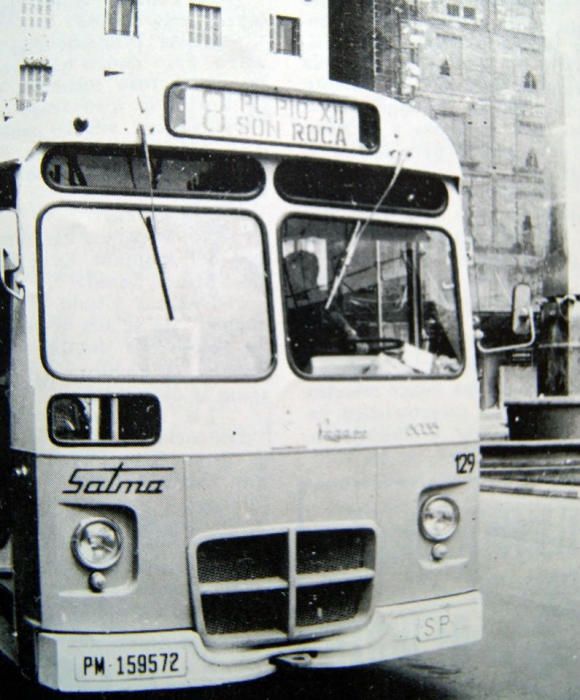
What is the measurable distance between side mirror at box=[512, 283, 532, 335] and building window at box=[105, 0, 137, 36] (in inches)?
481

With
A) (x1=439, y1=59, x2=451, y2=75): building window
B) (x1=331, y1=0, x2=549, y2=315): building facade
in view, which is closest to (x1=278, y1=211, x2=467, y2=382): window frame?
(x1=331, y1=0, x2=549, y2=315): building facade

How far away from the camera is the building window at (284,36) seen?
2431 cm

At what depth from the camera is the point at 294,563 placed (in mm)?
4266

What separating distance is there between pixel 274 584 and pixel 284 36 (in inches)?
884

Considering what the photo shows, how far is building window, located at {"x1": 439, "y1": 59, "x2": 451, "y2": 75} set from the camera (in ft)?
118

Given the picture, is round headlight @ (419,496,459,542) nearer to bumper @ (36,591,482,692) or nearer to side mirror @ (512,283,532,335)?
bumper @ (36,591,482,692)

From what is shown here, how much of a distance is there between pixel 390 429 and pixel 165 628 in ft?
4.46

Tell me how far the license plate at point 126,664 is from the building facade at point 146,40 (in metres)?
2.37

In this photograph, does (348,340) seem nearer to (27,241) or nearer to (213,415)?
(213,415)

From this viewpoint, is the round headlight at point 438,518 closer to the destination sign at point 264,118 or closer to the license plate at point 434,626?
the license plate at point 434,626

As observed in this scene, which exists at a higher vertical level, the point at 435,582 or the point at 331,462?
the point at 331,462

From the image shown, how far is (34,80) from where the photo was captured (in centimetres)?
1141

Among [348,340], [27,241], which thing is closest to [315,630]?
[348,340]

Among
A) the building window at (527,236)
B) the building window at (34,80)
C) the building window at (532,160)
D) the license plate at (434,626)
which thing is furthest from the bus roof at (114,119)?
the building window at (532,160)
